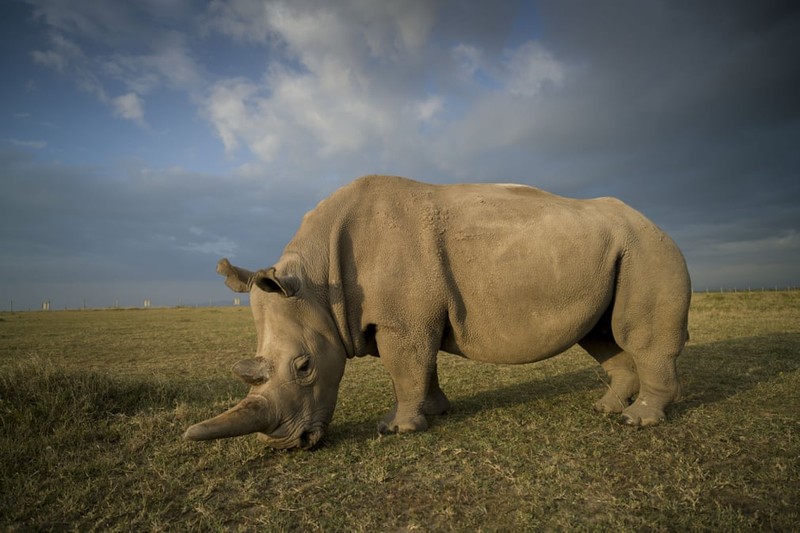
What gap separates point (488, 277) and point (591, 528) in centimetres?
247

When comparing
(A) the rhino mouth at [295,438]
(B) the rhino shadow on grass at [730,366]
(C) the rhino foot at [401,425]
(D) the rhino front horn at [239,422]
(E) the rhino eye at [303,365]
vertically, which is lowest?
(B) the rhino shadow on grass at [730,366]

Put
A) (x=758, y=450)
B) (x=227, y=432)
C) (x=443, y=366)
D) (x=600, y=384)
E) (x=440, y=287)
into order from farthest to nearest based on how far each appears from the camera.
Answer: (x=443, y=366)
(x=600, y=384)
(x=440, y=287)
(x=758, y=450)
(x=227, y=432)

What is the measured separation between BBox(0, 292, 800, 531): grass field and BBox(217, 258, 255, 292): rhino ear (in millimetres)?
1467

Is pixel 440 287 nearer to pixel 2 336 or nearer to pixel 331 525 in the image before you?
pixel 331 525

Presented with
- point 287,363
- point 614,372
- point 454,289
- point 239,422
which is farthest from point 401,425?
point 614,372

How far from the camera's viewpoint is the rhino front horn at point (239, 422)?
138 inches

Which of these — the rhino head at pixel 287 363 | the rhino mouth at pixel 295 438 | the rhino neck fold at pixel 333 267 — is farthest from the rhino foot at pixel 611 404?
the rhino mouth at pixel 295 438

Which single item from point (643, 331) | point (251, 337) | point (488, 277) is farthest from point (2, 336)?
point (643, 331)

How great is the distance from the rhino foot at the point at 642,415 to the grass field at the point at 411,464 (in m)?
0.14

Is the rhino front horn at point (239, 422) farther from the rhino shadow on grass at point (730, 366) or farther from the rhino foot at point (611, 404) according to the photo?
the rhino shadow on grass at point (730, 366)

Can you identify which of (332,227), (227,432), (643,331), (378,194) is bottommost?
(227,432)

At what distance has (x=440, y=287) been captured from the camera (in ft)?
15.2

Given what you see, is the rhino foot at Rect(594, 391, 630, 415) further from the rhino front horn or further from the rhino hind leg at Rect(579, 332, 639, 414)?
the rhino front horn

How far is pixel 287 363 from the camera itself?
13.9 feet
